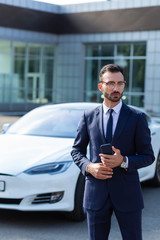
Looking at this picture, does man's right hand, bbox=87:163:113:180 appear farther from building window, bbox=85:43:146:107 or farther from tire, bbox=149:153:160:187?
building window, bbox=85:43:146:107

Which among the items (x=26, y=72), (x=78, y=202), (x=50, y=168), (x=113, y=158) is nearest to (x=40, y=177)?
(x=50, y=168)

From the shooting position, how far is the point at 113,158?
2922 mm

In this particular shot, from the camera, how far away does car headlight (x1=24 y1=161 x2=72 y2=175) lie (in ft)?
17.9

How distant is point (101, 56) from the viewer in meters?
27.8

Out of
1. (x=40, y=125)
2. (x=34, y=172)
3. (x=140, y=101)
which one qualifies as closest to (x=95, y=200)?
(x=34, y=172)

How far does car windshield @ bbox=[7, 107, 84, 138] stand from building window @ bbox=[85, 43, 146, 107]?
1909 centimetres

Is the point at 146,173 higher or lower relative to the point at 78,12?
lower

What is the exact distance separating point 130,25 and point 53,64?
586 cm

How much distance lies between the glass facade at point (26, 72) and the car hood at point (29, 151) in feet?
64.7

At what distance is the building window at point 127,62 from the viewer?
26266 mm

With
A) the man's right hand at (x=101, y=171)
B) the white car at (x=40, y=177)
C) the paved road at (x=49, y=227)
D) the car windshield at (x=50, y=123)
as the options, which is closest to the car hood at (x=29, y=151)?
the white car at (x=40, y=177)

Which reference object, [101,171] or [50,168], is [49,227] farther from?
[101,171]

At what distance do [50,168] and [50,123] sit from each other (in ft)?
5.02

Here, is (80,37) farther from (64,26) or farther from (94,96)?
(94,96)
